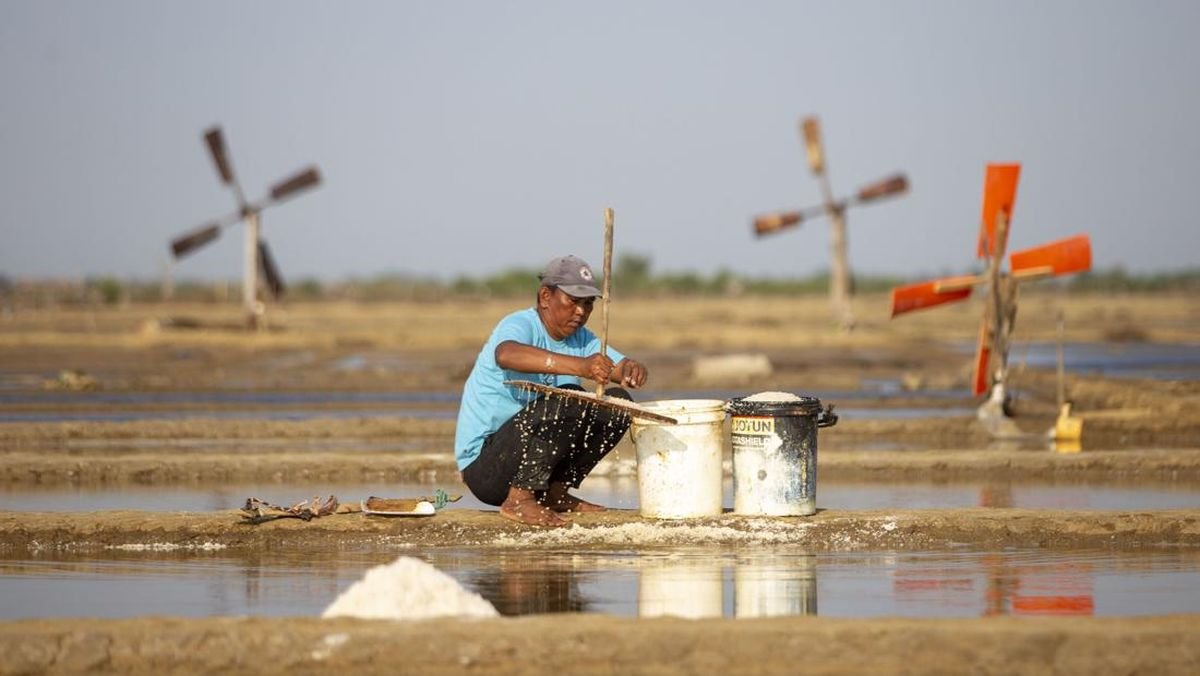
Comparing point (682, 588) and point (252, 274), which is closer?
point (682, 588)

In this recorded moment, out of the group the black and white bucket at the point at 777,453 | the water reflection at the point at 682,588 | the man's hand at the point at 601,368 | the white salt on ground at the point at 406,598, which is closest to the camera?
the white salt on ground at the point at 406,598

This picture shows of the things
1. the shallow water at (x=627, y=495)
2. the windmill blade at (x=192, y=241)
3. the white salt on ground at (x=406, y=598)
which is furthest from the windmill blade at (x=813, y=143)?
the white salt on ground at (x=406, y=598)

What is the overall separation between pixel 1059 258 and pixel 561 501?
392 inches

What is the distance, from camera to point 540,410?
8.88 m

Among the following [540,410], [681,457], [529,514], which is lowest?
[529,514]

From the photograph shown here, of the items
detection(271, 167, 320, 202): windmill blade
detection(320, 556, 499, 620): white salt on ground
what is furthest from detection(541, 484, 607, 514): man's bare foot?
detection(271, 167, 320, 202): windmill blade

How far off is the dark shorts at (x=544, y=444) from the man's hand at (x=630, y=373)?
0.35 m

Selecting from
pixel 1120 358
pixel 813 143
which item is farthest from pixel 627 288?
pixel 1120 358

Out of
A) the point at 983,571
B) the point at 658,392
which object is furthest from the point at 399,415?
the point at 983,571

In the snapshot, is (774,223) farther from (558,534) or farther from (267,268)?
(558,534)

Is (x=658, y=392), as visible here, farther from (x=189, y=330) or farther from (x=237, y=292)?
(x=237, y=292)

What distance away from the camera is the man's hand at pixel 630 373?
28.0ft

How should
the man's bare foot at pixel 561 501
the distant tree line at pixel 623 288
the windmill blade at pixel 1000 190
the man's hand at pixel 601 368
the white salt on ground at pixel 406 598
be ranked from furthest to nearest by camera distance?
the distant tree line at pixel 623 288 → the windmill blade at pixel 1000 190 → the man's bare foot at pixel 561 501 → the man's hand at pixel 601 368 → the white salt on ground at pixel 406 598

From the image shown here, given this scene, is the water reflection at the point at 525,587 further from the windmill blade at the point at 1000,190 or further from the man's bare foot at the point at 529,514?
the windmill blade at the point at 1000,190
